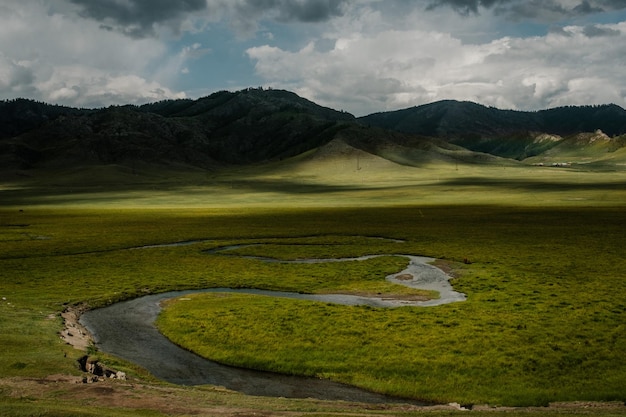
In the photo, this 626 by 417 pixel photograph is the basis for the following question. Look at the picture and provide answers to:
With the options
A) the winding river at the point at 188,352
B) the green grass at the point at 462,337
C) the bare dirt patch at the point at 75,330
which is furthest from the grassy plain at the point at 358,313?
the winding river at the point at 188,352

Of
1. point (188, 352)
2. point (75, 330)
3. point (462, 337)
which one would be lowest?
point (188, 352)

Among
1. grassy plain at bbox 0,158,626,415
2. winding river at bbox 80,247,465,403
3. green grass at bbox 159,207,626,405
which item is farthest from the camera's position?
winding river at bbox 80,247,465,403

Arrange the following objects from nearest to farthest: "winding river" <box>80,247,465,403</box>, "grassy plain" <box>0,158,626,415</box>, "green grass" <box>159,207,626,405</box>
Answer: "grassy plain" <box>0,158,626,415</box> → "green grass" <box>159,207,626,405</box> → "winding river" <box>80,247,465,403</box>

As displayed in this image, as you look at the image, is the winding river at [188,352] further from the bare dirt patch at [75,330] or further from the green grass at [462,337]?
the green grass at [462,337]

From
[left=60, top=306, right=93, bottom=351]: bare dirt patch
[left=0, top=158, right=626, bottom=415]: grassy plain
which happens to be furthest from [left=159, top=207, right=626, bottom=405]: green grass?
[left=60, top=306, right=93, bottom=351]: bare dirt patch

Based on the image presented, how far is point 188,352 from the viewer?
1373 inches

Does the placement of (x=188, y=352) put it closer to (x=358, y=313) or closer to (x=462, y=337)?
(x=358, y=313)

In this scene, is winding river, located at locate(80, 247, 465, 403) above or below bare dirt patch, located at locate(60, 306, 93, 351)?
below

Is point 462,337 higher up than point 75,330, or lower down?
lower down

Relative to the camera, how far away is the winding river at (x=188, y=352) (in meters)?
28.5

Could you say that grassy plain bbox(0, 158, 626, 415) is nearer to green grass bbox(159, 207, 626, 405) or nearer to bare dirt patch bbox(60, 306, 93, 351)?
green grass bbox(159, 207, 626, 405)

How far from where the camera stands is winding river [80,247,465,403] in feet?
93.7

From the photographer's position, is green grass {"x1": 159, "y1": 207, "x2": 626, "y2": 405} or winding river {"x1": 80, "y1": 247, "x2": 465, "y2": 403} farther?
winding river {"x1": 80, "y1": 247, "x2": 465, "y2": 403}

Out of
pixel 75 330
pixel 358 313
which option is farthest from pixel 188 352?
pixel 358 313
